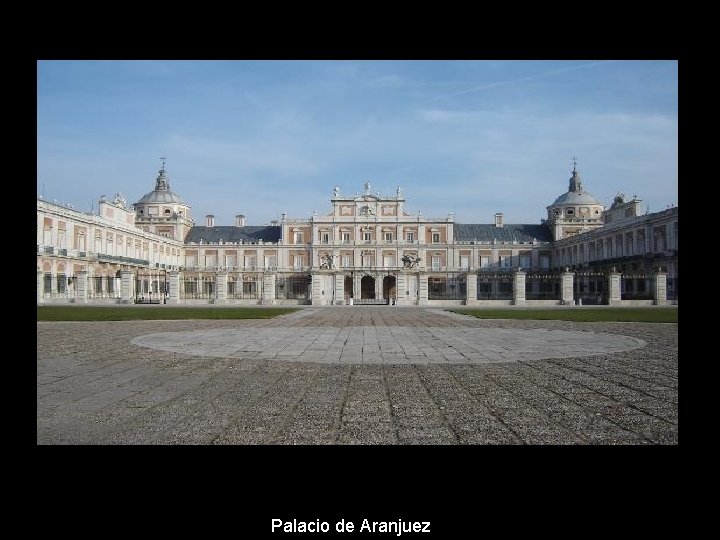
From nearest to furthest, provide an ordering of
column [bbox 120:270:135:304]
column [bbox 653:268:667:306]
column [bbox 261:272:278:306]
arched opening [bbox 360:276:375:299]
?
1. column [bbox 653:268:667:306]
2. column [bbox 120:270:135:304]
3. column [bbox 261:272:278:306]
4. arched opening [bbox 360:276:375:299]

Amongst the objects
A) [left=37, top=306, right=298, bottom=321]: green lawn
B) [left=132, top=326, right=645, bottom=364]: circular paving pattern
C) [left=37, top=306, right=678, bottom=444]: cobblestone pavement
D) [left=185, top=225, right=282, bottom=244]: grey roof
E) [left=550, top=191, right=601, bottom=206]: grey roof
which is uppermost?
[left=550, top=191, right=601, bottom=206]: grey roof

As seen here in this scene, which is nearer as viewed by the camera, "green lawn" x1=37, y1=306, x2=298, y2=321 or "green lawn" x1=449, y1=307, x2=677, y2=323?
"green lawn" x1=449, y1=307, x2=677, y2=323

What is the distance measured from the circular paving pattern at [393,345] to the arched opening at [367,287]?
50337mm

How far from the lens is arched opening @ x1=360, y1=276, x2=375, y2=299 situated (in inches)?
2618

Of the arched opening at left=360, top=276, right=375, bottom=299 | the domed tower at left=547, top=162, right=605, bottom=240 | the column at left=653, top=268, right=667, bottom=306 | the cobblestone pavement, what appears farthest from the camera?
the domed tower at left=547, top=162, right=605, bottom=240

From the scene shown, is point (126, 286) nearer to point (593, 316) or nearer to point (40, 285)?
point (40, 285)

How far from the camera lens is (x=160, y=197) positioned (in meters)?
73.1

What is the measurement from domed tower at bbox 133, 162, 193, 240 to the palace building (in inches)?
4.9

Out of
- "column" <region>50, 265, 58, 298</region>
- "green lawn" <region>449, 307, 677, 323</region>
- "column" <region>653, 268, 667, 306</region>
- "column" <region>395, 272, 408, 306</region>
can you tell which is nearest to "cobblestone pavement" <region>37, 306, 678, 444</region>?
"green lawn" <region>449, 307, 677, 323</region>

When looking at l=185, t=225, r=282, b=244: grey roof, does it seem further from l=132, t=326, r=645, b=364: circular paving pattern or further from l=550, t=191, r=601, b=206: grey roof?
l=132, t=326, r=645, b=364: circular paving pattern

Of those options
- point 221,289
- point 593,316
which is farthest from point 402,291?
point 593,316
